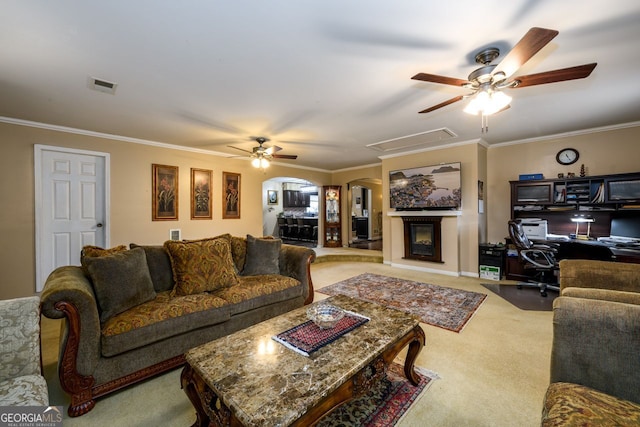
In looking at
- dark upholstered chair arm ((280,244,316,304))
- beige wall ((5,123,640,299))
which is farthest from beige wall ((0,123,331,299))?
dark upholstered chair arm ((280,244,316,304))

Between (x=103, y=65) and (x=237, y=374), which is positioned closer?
(x=237, y=374)

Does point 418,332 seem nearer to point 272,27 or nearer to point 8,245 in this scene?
point 272,27

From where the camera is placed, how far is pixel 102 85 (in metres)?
2.53

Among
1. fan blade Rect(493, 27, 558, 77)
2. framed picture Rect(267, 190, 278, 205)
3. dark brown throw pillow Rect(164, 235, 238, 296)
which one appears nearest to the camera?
fan blade Rect(493, 27, 558, 77)

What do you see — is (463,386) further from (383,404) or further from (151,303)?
(151,303)

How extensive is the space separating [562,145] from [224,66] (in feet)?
17.5

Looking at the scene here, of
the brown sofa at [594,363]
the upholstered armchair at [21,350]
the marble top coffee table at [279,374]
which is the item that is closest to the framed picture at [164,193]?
the upholstered armchair at [21,350]

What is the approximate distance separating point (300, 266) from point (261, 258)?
48 cm

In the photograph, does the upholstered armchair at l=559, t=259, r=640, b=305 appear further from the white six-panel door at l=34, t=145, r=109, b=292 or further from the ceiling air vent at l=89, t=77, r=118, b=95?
the white six-panel door at l=34, t=145, r=109, b=292

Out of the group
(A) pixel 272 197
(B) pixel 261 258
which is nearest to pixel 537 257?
(B) pixel 261 258

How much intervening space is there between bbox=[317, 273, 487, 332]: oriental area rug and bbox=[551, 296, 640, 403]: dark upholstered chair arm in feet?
5.04

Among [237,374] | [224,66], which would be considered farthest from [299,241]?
[237,374]

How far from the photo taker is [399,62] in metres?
2.17

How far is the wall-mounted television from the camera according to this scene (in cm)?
482
